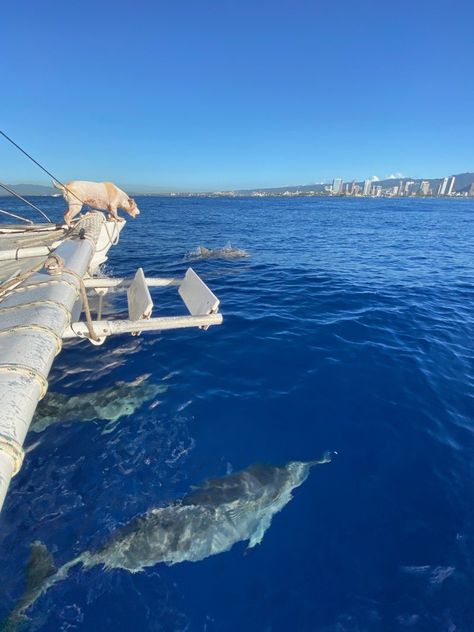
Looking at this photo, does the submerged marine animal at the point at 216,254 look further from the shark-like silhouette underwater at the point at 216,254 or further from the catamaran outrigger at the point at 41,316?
the catamaran outrigger at the point at 41,316

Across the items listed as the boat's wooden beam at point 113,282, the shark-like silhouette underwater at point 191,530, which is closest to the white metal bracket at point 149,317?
the boat's wooden beam at point 113,282

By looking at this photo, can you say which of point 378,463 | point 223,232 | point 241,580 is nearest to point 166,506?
point 241,580

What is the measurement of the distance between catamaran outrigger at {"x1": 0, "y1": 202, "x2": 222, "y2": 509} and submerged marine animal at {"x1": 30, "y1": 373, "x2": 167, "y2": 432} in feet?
4.68

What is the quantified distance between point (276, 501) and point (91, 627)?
119 inches

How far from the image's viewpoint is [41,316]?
4.19 metres

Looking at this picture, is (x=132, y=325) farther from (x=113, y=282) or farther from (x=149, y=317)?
(x=113, y=282)

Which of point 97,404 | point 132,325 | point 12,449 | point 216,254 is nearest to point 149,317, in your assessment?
point 132,325

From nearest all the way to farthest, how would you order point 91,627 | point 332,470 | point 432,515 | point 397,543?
point 91,627 → point 397,543 → point 432,515 → point 332,470

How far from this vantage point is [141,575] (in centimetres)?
453

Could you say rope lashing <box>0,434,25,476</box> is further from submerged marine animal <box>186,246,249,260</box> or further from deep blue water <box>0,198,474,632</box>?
submerged marine animal <box>186,246,249,260</box>

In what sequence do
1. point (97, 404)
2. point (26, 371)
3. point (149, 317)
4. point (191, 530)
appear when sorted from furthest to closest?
point (149, 317), point (97, 404), point (191, 530), point (26, 371)

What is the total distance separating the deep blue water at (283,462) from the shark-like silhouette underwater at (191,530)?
0.43 ft

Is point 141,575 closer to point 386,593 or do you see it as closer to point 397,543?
point 386,593

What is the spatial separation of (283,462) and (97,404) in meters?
4.45
